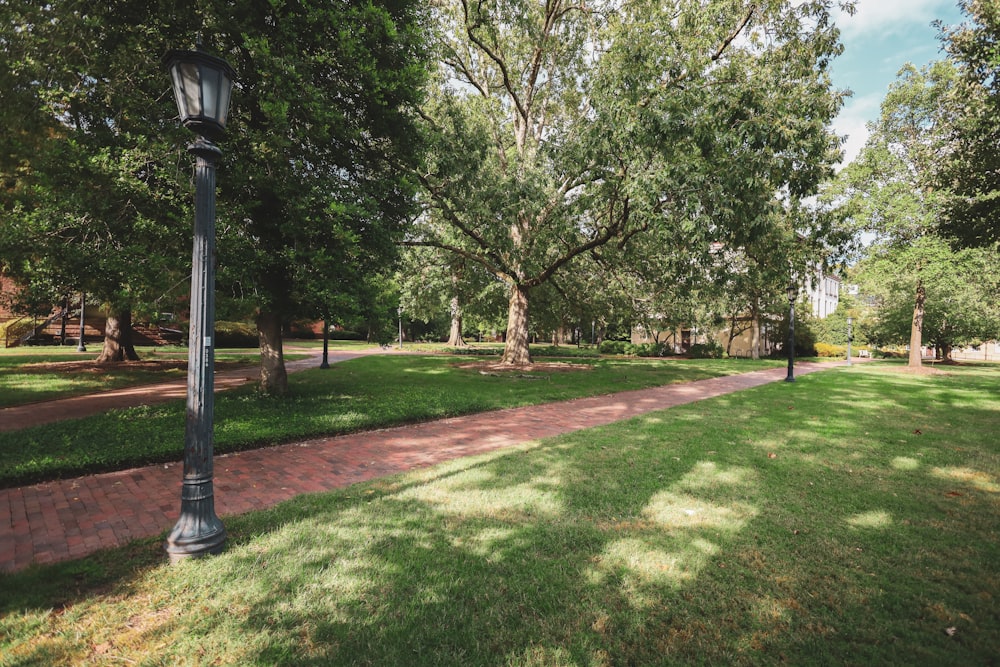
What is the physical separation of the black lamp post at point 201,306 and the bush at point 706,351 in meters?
34.1

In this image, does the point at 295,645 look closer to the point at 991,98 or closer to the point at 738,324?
the point at 991,98

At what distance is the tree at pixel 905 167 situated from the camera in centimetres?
1933

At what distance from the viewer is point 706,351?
33.3m

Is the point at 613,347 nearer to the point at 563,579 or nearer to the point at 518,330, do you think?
the point at 518,330

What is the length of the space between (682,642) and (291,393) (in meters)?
9.24

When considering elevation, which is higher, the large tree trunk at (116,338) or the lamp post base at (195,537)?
the large tree trunk at (116,338)

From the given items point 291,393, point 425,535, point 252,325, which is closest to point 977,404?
point 425,535

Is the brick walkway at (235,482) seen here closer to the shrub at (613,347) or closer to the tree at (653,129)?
the tree at (653,129)

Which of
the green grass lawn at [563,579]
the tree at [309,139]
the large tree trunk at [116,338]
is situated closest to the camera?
the green grass lawn at [563,579]

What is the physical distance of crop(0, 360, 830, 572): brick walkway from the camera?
144 inches

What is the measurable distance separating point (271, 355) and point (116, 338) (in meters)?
9.83

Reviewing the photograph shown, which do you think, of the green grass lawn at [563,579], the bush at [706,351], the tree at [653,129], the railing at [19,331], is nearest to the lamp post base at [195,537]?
the green grass lawn at [563,579]

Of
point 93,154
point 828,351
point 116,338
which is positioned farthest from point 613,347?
point 93,154

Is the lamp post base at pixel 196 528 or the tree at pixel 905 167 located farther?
the tree at pixel 905 167
